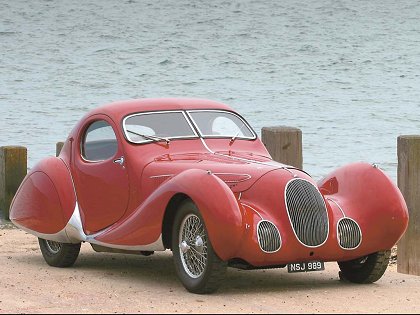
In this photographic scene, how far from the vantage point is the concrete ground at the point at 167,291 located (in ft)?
29.0

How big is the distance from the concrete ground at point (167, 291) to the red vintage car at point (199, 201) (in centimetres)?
23

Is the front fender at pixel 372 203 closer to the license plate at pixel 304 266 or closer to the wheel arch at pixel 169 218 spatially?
the license plate at pixel 304 266

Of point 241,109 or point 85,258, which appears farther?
point 241,109

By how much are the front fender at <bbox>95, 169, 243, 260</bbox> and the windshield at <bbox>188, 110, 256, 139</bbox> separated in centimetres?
113

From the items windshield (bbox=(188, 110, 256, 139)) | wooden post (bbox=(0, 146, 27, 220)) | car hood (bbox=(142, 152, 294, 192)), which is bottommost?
wooden post (bbox=(0, 146, 27, 220))

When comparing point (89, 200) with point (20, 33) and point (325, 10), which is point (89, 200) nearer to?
point (20, 33)

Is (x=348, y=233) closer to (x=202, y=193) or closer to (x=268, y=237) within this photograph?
(x=268, y=237)

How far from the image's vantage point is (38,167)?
11633 millimetres

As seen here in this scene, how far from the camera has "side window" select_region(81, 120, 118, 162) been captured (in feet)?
36.2

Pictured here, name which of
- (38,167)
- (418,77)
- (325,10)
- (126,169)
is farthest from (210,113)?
(325,10)

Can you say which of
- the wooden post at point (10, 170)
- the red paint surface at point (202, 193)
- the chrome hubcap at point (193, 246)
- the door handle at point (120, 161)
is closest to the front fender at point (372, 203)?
the red paint surface at point (202, 193)

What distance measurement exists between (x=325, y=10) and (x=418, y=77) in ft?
63.0

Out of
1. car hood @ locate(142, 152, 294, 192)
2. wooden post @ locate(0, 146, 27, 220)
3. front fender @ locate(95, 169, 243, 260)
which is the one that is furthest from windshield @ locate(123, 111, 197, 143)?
wooden post @ locate(0, 146, 27, 220)

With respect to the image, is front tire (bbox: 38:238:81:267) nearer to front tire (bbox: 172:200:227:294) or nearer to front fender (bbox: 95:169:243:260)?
front fender (bbox: 95:169:243:260)
